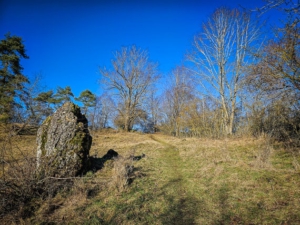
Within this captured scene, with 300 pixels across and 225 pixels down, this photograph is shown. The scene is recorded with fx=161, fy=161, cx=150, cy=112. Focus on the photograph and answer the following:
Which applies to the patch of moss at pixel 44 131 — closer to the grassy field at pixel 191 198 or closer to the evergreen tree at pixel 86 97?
the grassy field at pixel 191 198

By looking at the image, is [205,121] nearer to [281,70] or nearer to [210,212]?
[281,70]

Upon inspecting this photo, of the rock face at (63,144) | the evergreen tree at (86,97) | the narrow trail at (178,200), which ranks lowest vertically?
the narrow trail at (178,200)

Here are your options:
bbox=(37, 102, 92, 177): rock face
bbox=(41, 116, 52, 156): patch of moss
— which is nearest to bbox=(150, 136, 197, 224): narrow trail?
bbox=(37, 102, 92, 177): rock face

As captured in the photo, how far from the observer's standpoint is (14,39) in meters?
18.0

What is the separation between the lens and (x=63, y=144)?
18.5 feet

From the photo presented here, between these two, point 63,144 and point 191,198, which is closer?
point 191,198

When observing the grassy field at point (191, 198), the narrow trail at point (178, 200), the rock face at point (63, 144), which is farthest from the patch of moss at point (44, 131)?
the narrow trail at point (178, 200)

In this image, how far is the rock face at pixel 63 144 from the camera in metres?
5.18

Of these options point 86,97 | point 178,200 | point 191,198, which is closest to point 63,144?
point 178,200

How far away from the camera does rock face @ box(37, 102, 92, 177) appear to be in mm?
5184

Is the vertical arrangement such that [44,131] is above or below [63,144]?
above

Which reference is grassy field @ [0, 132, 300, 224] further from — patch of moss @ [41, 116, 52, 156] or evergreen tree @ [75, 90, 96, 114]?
evergreen tree @ [75, 90, 96, 114]

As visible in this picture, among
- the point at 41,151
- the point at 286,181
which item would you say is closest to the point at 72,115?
the point at 41,151

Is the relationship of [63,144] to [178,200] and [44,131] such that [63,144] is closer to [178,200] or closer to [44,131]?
[44,131]
